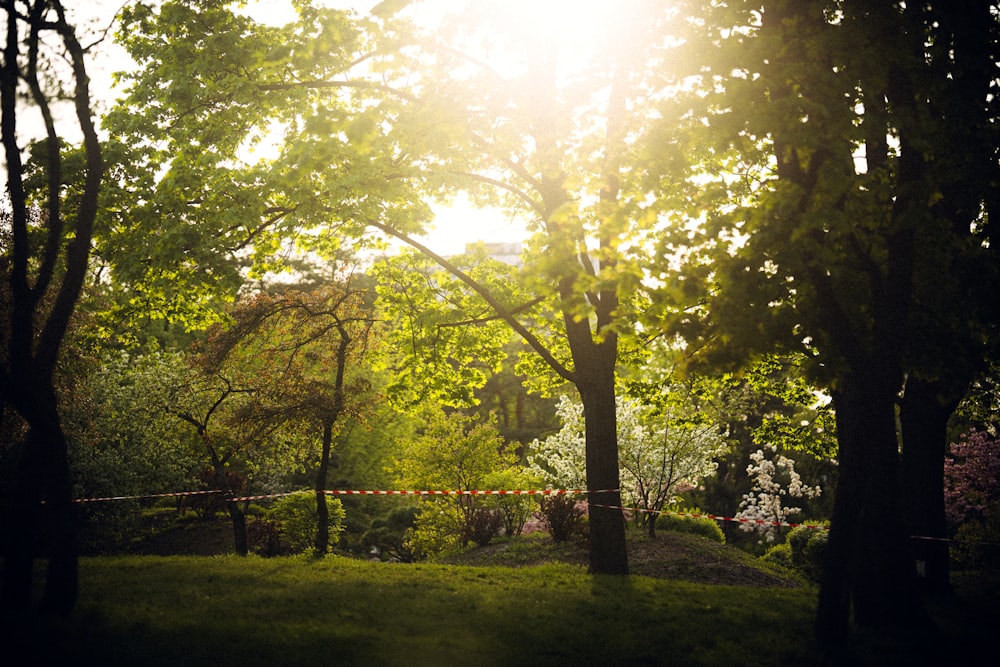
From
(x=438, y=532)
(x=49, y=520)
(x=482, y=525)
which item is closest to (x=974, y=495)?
(x=482, y=525)

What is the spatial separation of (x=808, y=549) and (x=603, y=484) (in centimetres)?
838

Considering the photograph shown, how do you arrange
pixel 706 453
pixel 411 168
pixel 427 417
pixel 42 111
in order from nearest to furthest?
pixel 42 111
pixel 411 168
pixel 706 453
pixel 427 417

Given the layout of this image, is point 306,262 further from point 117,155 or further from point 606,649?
point 606,649

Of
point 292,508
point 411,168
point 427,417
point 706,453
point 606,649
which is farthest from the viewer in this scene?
point 427,417

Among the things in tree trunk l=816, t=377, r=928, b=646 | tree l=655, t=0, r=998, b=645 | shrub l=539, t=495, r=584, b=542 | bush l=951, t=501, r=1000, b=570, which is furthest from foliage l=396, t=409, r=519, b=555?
tree l=655, t=0, r=998, b=645

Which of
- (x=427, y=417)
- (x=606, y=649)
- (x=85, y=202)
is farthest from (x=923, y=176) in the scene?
(x=427, y=417)

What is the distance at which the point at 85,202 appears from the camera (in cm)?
776

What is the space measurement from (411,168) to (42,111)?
16.6 feet

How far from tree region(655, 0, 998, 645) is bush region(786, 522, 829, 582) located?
9385 mm

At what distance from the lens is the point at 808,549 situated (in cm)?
1711

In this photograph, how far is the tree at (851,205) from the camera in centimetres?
671

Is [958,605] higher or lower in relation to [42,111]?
lower

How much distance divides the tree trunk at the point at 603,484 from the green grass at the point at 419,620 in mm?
701

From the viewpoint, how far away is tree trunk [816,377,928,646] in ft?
22.6
